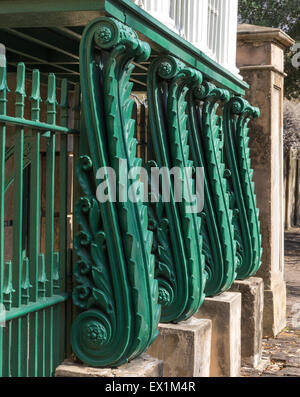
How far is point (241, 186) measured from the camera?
263 inches

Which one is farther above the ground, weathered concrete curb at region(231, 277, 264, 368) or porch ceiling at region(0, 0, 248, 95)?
porch ceiling at region(0, 0, 248, 95)

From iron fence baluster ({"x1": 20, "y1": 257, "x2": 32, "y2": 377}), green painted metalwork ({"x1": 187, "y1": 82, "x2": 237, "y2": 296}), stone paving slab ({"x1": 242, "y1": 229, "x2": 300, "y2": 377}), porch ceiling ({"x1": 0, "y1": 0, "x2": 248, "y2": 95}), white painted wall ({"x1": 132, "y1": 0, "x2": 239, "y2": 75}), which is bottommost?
stone paving slab ({"x1": 242, "y1": 229, "x2": 300, "y2": 377})

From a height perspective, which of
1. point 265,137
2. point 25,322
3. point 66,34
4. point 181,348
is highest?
point 66,34

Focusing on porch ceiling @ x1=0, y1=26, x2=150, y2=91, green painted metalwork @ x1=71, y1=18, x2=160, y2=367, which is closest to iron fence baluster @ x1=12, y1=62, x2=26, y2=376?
green painted metalwork @ x1=71, y1=18, x2=160, y2=367

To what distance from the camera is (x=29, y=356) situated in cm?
354

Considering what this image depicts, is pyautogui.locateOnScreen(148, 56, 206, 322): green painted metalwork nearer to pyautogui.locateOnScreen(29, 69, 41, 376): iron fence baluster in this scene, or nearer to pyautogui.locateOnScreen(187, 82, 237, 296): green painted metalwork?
pyautogui.locateOnScreen(187, 82, 237, 296): green painted metalwork

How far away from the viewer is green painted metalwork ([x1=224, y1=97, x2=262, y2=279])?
658 cm

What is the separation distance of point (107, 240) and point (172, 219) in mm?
1085

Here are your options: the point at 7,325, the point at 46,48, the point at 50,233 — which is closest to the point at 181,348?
the point at 50,233

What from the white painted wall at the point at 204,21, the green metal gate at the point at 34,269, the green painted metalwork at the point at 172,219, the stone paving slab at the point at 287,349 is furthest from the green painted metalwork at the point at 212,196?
the green metal gate at the point at 34,269

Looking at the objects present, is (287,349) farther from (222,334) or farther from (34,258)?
(34,258)

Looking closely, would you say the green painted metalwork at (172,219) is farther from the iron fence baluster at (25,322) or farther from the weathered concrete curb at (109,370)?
the iron fence baluster at (25,322)

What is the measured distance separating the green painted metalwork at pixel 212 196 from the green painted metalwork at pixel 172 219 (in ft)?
2.45

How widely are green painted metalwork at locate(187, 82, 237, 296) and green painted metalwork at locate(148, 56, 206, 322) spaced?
2.45 feet
